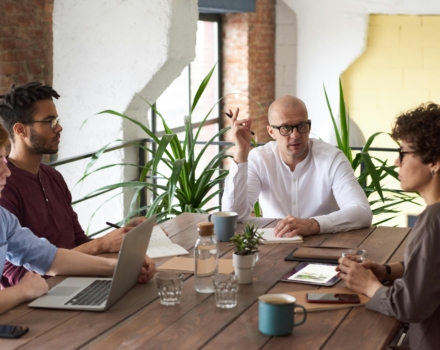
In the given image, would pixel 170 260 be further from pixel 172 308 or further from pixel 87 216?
pixel 87 216

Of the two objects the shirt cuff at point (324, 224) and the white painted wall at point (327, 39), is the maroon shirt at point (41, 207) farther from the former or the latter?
the white painted wall at point (327, 39)

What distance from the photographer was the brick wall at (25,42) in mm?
3701

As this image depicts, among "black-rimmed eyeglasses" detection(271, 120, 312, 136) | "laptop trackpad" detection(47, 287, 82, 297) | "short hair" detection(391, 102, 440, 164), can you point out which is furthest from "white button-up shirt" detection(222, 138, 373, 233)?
"laptop trackpad" detection(47, 287, 82, 297)

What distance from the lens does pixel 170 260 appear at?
2.29m

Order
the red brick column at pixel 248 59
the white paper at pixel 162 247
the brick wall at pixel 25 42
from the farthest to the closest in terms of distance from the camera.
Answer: the red brick column at pixel 248 59 → the brick wall at pixel 25 42 → the white paper at pixel 162 247

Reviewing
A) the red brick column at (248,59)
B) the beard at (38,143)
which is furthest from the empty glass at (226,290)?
the red brick column at (248,59)

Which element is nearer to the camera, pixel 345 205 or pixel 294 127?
pixel 345 205

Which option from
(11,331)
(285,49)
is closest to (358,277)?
(11,331)

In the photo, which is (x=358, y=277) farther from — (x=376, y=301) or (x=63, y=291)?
(x=63, y=291)

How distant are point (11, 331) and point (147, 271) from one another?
513 millimetres

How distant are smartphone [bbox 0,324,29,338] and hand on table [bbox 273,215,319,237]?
1156 millimetres

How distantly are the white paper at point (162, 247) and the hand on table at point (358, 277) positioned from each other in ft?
2.02

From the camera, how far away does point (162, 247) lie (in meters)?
2.46

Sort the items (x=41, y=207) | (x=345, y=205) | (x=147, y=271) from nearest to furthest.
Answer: (x=147, y=271) → (x=41, y=207) → (x=345, y=205)
